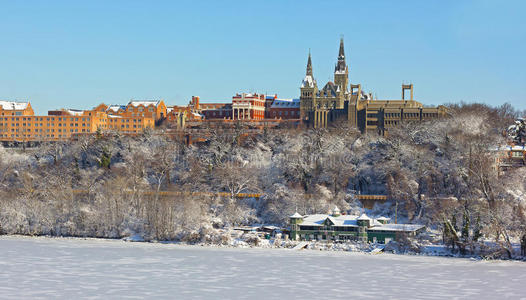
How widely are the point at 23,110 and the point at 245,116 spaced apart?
137 ft

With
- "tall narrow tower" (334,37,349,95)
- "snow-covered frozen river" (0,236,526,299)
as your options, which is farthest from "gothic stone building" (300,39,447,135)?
"snow-covered frozen river" (0,236,526,299)

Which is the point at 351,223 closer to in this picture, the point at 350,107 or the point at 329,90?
the point at 350,107

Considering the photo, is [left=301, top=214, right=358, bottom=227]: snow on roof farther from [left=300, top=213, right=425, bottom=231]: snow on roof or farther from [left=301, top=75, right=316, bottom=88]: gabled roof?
[left=301, top=75, right=316, bottom=88]: gabled roof

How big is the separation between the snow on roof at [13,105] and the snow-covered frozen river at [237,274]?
79.0 meters

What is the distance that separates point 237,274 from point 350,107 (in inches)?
3008

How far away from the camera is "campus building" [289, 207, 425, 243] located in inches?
Answer: 2076

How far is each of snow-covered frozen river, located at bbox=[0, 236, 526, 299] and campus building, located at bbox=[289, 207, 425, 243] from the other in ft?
19.7

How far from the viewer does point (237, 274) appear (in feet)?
120

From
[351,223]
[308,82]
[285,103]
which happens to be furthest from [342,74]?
[351,223]

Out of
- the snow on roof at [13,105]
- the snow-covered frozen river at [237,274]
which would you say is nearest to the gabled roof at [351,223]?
the snow-covered frozen river at [237,274]

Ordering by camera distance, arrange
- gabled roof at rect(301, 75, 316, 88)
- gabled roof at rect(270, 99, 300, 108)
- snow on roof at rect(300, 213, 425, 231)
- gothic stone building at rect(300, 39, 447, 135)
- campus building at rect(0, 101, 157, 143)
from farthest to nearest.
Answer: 1. gabled roof at rect(270, 99, 300, 108)
2. gabled roof at rect(301, 75, 316, 88)
3. campus building at rect(0, 101, 157, 143)
4. gothic stone building at rect(300, 39, 447, 135)
5. snow on roof at rect(300, 213, 425, 231)

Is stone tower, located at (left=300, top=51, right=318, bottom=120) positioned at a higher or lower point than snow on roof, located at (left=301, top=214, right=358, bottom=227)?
higher

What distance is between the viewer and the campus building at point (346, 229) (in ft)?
173

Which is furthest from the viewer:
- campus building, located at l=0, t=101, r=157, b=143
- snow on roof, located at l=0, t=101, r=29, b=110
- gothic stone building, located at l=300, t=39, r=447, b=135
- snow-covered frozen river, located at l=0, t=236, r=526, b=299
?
snow on roof, located at l=0, t=101, r=29, b=110
